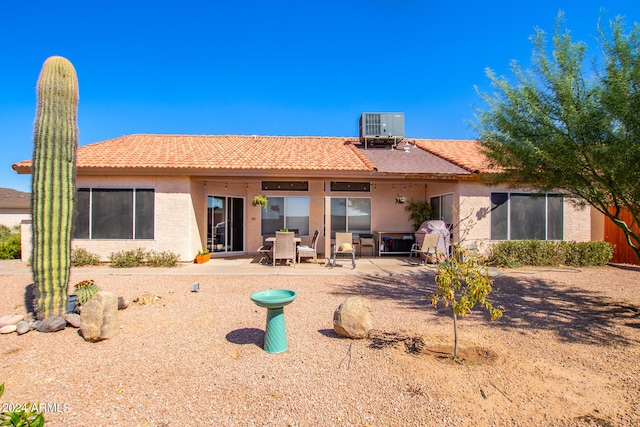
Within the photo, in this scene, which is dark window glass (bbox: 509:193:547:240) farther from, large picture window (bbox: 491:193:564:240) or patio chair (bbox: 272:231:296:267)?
patio chair (bbox: 272:231:296:267)

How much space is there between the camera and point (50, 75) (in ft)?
17.5

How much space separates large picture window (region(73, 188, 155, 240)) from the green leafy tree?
9960 millimetres

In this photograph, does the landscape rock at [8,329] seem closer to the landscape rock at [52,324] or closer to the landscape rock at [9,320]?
the landscape rock at [9,320]

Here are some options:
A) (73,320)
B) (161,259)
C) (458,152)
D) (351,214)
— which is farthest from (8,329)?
(458,152)

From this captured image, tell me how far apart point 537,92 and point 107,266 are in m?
11.9

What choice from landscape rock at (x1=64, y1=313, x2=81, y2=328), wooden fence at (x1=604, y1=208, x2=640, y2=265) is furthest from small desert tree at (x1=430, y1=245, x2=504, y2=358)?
wooden fence at (x1=604, y1=208, x2=640, y2=265)

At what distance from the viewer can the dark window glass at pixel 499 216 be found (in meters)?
11.2

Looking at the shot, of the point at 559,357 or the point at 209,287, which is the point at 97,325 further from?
the point at 559,357

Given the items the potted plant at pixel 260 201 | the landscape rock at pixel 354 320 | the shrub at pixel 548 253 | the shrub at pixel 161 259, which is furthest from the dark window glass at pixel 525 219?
the shrub at pixel 161 259

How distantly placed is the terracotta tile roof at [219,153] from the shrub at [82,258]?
103 inches

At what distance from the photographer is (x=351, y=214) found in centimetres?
1380

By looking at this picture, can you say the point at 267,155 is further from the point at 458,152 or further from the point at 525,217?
the point at 525,217

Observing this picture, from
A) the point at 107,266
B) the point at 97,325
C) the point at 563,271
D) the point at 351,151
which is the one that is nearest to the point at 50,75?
the point at 97,325

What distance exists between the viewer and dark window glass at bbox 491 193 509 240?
441 inches
